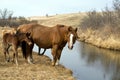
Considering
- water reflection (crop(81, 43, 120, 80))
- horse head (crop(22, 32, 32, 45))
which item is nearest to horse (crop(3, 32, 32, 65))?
horse head (crop(22, 32, 32, 45))

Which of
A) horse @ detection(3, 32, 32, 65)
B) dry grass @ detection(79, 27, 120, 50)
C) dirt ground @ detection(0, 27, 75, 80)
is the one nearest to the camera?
dirt ground @ detection(0, 27, 75, 80)

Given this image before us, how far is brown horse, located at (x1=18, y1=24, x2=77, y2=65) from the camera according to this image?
16.5 m

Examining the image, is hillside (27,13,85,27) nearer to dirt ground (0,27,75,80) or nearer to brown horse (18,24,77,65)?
brown horse (18,24,77,65)

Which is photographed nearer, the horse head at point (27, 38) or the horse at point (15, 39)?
the horse at point (15, 39)

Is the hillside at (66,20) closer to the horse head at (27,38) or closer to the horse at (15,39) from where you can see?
the horse head at (27,38)

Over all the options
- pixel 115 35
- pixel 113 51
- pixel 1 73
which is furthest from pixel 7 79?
pixel 115 35

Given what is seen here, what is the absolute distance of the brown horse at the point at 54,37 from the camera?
16.5m

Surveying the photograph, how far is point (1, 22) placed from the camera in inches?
2384

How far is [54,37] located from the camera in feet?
55.3

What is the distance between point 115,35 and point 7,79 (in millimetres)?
24249

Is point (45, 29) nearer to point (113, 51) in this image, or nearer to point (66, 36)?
point (66, 36)

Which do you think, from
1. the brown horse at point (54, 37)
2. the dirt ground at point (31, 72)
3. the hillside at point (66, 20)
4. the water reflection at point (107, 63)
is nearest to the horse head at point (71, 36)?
the brown horse at point (54, 37)

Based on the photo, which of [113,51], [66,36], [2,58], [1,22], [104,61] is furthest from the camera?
[1,22]

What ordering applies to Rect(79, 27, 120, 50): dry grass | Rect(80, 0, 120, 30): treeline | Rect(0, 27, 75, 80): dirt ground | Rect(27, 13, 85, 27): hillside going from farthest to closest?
Rect(27, 13, 85, 27): hillside
Rect(80, 0, 120, 30): treeline
Rect(79, 27, 120, 50): dry grass
Rect(0, 27, 75, 80): dirt ground
